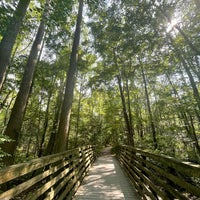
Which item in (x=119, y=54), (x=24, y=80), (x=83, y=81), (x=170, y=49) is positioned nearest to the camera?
(x=24, y=80)

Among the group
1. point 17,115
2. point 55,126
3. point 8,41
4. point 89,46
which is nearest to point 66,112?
point 17,115

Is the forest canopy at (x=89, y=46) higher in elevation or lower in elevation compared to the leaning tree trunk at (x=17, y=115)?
higher

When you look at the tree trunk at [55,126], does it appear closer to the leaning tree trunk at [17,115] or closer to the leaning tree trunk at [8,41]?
the leaning tree trunk at [17,115]

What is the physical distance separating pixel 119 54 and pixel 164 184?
1228cm

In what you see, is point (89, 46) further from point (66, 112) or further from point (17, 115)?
point (17, 115)

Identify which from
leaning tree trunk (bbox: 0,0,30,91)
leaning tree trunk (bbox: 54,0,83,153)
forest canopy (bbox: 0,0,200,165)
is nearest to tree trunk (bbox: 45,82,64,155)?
forest canopy (bbox: 0,0,200,165)

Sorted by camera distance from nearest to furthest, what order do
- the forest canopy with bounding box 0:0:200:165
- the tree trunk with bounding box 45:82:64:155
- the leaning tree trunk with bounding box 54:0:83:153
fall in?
the forest canopy with bounding box 0:0:200:165 → the leaning tree trunk with bounding box 54:0:83:153 → the tree trunk with bounding box 45:82:64:155

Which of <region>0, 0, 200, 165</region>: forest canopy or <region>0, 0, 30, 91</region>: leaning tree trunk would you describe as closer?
<region>0, 0, 30, 91</region>: leaning tree trunk

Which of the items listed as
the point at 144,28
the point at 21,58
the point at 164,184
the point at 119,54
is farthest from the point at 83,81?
the point at 164,184

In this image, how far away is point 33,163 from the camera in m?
2.08

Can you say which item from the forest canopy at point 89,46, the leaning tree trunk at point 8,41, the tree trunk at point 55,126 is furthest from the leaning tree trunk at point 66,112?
the tree trunk at point 55,126

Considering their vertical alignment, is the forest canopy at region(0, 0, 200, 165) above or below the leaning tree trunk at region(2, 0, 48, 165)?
above

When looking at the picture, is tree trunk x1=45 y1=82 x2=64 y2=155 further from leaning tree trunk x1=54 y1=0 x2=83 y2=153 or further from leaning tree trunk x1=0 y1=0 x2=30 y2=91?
leaning tree trunk x1=0 y1=0 x2=30 y2=91

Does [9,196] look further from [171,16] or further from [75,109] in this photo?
[75,109]
